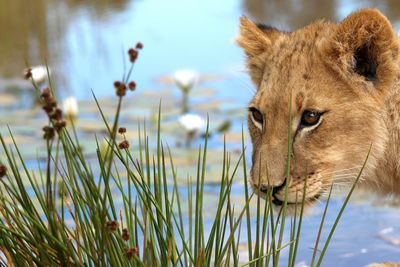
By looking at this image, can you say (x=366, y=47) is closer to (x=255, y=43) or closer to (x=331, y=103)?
(x=331, y=103)

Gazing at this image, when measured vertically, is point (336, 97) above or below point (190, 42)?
below

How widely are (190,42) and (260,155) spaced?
6932mm

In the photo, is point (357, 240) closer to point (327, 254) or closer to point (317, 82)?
point (327, 254)

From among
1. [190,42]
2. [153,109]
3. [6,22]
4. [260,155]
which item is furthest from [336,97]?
[6,22]

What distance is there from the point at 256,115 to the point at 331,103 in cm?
37

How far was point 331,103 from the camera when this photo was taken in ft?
13.5

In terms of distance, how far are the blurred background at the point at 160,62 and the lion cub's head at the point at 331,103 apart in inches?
26.0

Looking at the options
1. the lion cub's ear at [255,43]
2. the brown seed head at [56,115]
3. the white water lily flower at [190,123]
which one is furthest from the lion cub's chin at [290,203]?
the white water lily flower at [190,123]

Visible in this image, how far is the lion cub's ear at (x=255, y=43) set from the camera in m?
4.63

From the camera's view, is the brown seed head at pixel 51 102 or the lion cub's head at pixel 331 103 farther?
the lion cub's head at pixel 331 103

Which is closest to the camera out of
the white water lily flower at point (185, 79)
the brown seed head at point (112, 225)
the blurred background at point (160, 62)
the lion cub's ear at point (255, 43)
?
the brown seed head at point (112, 225)

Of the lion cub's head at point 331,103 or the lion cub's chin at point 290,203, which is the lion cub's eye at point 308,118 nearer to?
the lion cub's head at point 331,103

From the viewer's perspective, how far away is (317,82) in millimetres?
4148

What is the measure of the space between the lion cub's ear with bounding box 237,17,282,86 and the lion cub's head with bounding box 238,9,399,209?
0.35 m
